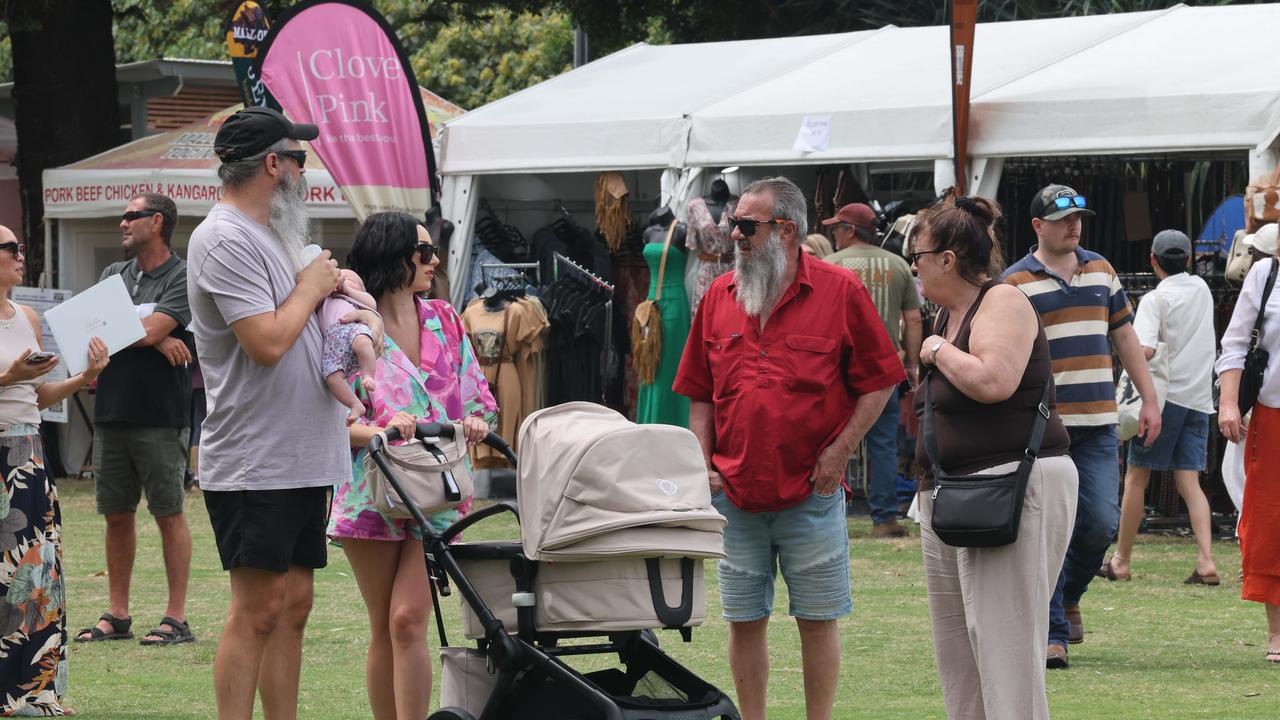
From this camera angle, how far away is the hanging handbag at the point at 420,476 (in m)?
5.67

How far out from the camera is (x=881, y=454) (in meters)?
12.8

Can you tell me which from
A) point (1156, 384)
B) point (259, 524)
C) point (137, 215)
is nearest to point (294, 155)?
point (259, 524)

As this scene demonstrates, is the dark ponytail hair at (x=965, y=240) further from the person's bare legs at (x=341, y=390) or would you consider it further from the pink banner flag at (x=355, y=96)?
the pink banner flag at (x=355, y=96)

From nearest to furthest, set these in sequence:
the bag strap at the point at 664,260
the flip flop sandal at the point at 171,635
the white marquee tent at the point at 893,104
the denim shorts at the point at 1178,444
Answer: the flip flop sandal at the point at 171,635, the denim shorts at the point at 1178,444, the white marquee tent at the point at 893,104, the bag strap at the point at 664,260

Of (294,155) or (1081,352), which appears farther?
(1081,352)

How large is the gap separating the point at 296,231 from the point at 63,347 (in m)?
1.82

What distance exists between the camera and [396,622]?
591 cm

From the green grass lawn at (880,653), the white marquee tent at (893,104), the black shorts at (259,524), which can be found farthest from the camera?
the white marquee tent at (893,104)

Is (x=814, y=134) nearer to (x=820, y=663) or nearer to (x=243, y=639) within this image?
(x=820, y=663)

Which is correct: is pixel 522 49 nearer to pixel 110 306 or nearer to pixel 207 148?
pixel 207 148

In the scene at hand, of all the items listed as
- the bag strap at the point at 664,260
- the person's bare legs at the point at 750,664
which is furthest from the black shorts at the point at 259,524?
the bag strap at the point at 664,260

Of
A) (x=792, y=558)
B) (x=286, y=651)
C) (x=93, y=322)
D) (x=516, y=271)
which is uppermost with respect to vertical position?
(x=93, y=322)

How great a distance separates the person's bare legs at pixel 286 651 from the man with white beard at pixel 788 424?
4.74ft

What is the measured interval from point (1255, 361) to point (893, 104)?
580 cm
